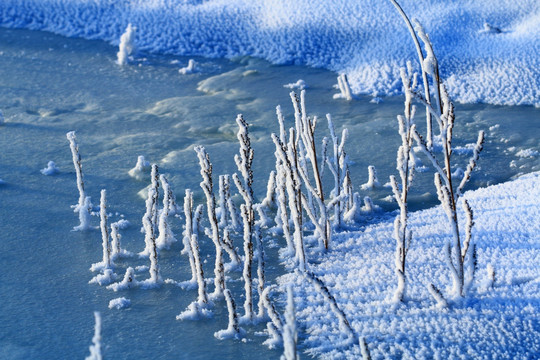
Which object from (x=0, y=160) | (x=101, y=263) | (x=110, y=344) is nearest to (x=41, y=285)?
(x=101, y=263)

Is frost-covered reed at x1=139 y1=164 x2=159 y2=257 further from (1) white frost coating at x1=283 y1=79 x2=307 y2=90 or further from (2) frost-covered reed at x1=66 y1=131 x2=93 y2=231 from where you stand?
(1) white frost coating at x1=283 y1=79 x2=307 y2=90

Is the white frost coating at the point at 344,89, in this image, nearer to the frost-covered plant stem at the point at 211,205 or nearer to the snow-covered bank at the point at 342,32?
the snow-covered bank at the point at 342,32

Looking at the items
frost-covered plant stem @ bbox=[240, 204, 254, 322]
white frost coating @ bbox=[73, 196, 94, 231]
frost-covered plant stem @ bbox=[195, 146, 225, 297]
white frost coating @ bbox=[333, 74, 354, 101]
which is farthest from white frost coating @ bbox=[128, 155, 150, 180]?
white frost coating @ bbox=[333, 74, 354, 101]

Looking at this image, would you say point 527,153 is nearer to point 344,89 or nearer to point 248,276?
point 344,89

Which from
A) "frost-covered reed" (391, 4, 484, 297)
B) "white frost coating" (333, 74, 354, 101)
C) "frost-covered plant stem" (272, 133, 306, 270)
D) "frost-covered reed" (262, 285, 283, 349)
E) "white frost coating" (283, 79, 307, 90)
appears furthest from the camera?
"white frost coating" (283, 79, 307, 90)

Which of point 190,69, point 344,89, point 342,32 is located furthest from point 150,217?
point 342,32

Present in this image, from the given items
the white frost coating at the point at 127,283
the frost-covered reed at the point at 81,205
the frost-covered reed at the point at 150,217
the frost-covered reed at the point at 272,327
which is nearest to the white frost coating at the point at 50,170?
the frost-covered reed at the point at 81,205
